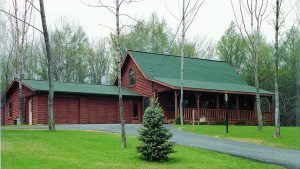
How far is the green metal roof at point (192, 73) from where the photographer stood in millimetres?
37344

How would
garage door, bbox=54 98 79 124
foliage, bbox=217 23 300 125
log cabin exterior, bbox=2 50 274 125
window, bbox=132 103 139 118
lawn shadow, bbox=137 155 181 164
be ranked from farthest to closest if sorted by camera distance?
foliage, bbox=217 23 300 125, window, bbox=132 103 139 118, log cabin exterior, bbox=2 50 274 125, garage door, bbox=54 98 79 124, lawn shadow, bbox=137 155 181 164

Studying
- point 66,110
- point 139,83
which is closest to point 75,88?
point 66,110

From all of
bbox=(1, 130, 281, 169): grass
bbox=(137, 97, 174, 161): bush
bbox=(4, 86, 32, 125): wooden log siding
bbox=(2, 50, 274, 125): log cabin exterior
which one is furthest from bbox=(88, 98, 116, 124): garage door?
bbox=(137, 97, 174, 161): bush

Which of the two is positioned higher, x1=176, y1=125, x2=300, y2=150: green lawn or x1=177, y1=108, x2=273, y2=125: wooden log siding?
x1=177, y1=108, x2=273, y2=125: wooden log siding

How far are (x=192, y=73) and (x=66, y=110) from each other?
1246 centimetres

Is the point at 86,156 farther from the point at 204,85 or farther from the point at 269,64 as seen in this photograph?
the point at 269,64

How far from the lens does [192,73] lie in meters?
40.8

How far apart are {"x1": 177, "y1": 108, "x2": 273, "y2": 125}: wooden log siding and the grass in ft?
52.2

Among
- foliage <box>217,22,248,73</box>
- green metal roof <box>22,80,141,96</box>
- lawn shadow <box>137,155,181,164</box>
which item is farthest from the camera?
foliage <box>217,22,248,73</box>

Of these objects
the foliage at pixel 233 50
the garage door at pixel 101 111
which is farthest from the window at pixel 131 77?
the foliage at pixel 233 50

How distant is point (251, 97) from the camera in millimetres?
42469

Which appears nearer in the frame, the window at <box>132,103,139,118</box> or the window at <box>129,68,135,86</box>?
the window at <box>132,103,139,118</box>

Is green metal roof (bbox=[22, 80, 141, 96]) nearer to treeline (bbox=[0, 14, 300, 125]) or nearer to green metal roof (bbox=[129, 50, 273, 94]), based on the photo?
green metal roof (bbox=[129, 50, 273, 94])

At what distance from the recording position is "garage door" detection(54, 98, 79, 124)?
34344 millimetres
